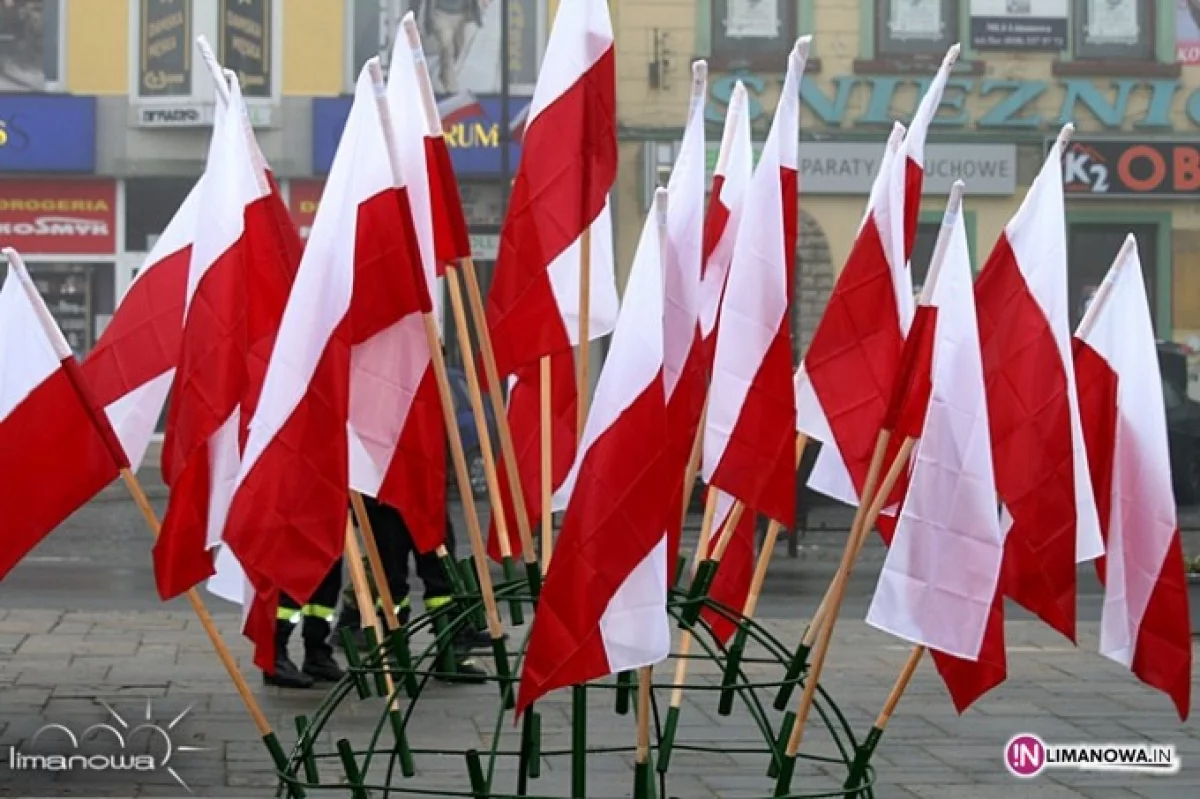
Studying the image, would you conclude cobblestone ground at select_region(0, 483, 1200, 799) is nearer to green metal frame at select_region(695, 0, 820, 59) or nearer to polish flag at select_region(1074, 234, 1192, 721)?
polish flag at select_region(1074, 234, 1192, 721)

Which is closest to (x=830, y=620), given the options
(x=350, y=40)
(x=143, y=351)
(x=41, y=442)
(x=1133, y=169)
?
(x=41, y=442)

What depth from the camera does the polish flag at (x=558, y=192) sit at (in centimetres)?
494

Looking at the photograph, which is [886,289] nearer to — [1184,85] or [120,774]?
[120,774]

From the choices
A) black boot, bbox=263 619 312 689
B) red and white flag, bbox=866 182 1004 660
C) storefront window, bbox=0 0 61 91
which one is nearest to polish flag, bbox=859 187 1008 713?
red and white flag, bbox=866 182 1004 660

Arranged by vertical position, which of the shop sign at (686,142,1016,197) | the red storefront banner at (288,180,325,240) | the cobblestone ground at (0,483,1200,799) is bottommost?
the cobblestone ground at (0,483,1200,799)

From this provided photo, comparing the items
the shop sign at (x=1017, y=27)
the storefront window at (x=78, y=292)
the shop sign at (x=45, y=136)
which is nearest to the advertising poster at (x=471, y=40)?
the shop sign at (x=45, y=136)

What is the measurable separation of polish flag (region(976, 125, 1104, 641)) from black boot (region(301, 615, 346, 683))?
5.50 metres

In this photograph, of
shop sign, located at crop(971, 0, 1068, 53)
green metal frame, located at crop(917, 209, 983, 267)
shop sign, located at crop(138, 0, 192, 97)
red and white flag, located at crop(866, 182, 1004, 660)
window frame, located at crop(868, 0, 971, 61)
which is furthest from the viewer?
shop sign, located at crop(971, 0, 1068, 53)

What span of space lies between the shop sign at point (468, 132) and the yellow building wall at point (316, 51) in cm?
44

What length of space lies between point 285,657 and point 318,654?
20cm

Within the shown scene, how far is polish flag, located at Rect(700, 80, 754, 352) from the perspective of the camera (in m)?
5.40

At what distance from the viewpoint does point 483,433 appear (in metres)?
4.53

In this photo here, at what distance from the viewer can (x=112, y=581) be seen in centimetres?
1584

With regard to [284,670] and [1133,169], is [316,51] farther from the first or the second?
[284,670]
